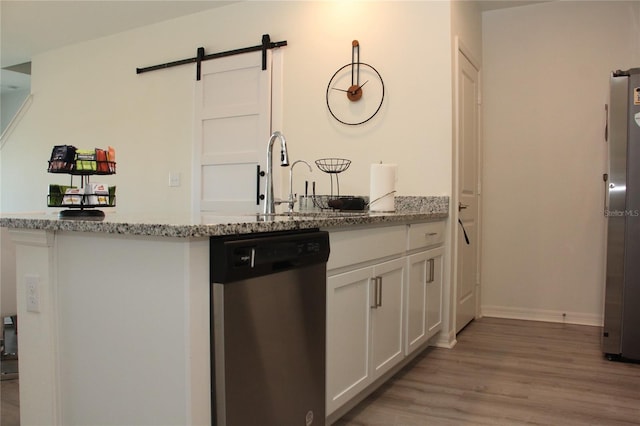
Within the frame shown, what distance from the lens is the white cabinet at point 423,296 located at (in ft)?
8.37

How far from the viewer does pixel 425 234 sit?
2.78 m

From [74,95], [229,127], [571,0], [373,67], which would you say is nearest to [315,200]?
[373,67]

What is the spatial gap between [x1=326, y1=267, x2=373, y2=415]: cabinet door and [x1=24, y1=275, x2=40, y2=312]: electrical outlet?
956 mm

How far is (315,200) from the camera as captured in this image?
302cm

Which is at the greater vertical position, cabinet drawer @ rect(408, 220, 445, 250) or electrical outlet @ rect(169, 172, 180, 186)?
electrical outlet @ rect(169, 172, 180, 186)

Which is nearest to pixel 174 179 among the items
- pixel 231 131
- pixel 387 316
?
pixel 231 131

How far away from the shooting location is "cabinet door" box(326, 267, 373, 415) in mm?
1789

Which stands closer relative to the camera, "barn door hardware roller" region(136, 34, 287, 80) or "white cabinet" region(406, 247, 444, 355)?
"white cabinet" region(406, 247, 444, 355)

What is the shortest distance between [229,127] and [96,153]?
7.34 feet

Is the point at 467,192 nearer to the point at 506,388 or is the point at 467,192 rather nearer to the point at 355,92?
the point at 355,92

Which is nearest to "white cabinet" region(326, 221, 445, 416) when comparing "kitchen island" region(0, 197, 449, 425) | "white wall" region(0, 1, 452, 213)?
"kitchen island" region(0, 197, 449, 425)

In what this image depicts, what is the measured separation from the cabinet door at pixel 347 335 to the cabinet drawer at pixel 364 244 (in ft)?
0.19

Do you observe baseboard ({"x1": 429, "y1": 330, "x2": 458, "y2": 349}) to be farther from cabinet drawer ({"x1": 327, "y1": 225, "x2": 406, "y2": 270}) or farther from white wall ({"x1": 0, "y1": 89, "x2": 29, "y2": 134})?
white wall ({"x1": 0, "y1": 89, "x2": 29, "y2": 134})

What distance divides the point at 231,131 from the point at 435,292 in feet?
6.82
